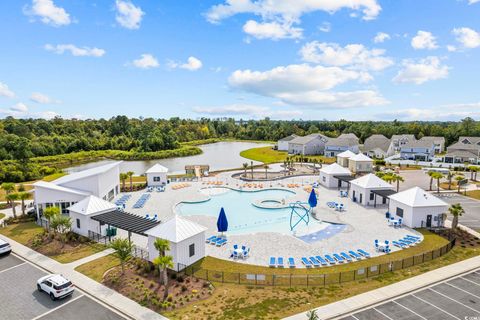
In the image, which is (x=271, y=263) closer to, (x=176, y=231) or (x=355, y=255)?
(x=355, y=255)

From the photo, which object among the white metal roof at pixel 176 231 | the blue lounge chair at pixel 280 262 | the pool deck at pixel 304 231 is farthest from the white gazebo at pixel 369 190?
the white metal roof at pixel 176 231

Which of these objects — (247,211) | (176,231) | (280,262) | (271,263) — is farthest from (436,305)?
(247,211)

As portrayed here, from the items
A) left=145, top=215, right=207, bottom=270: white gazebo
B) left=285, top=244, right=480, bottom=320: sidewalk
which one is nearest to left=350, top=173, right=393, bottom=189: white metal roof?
left=285, top=244, right=480, bottom=320: sidewalk

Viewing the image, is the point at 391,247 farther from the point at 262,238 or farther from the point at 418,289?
the point at 262,238

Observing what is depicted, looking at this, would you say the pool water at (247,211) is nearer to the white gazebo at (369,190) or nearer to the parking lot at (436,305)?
the white gazebo at (369,190)

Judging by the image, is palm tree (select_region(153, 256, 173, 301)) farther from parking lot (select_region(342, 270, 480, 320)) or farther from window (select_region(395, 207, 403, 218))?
window (select_region(395, 207, 403, 218))

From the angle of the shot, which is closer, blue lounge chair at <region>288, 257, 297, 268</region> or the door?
blue lounge chair at <region>288, 257, 297, 268</region>

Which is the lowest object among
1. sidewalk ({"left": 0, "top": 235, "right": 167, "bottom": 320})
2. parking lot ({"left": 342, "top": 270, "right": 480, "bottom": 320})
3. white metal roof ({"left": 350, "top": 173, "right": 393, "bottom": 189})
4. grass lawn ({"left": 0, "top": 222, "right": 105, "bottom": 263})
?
parking lot ({"left": 342, "top": 270, "right": 480, "bottom": 320})
